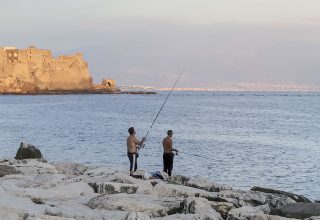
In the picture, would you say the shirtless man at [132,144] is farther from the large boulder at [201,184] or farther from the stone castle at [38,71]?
the stone castle at [38,71]

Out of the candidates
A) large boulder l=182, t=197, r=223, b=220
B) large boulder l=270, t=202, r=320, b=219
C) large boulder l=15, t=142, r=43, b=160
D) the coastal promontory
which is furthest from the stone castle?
large boulder l=270, t=202, r=320, b=219

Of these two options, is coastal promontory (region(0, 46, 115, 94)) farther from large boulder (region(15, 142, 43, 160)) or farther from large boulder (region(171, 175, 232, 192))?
large boulder (region(171, 175, 232, 192))

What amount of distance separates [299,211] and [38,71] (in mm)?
116200

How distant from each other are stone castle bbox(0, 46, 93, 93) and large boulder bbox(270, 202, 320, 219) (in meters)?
112

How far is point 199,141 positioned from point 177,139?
170 cm

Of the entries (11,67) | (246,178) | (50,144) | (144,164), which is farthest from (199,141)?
(11,67)

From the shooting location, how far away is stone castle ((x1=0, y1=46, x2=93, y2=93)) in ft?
384

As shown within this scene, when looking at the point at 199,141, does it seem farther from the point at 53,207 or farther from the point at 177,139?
the point at 53,207

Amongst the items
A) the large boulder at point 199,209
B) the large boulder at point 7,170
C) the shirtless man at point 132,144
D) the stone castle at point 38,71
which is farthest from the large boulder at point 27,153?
the stone castle at point 38,71

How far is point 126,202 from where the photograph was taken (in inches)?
292

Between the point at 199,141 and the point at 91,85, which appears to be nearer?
the point at 199,141

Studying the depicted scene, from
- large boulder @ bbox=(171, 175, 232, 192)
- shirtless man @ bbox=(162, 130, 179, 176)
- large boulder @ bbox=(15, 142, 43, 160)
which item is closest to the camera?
large boulder @ bbox=(171, 175, 232, 192)

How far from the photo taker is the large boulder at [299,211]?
745 centimetres

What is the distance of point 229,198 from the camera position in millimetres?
8641
